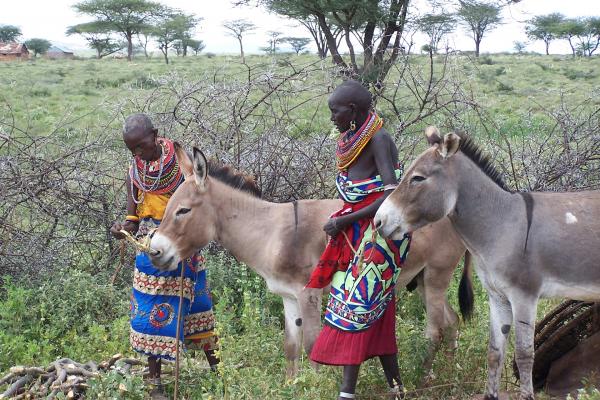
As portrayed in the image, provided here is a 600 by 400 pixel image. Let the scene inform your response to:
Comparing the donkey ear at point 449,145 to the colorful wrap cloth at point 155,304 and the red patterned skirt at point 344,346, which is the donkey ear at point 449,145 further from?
the colorful wrap cloth at point 155,304

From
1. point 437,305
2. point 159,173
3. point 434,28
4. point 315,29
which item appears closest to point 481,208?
point 437,305

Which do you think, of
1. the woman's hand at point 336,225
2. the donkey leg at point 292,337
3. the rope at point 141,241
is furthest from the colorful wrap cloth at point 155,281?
the woman's hand at point 336,225

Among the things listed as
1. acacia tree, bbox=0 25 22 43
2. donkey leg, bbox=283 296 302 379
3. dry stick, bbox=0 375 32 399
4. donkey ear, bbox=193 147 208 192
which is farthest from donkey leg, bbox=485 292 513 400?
acacia tree, bbox=0 25 22 43

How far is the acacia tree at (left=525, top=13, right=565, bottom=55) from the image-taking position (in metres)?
37.1

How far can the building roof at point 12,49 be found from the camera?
41781 mm

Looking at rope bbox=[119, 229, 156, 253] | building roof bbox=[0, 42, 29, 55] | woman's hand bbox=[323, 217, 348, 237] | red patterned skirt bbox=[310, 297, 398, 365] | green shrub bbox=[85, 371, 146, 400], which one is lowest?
green shrub bbox=[85, 371, 146, 400]

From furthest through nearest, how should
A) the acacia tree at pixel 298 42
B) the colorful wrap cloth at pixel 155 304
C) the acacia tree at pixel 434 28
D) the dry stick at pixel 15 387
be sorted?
the acacia tree at pixel 298 42 → the acacia tree at pixel 434 28 → the colorful wrap cloth at pixel 155 304 → the dry stick at pixel 15 387

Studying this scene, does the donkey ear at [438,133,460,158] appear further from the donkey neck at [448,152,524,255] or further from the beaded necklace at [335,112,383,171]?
the beaded necklace at [335,112,383,171]

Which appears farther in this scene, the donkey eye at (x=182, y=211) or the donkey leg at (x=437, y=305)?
the donkey leg at (x=437, y=305)

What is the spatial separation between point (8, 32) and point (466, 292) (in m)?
52.2

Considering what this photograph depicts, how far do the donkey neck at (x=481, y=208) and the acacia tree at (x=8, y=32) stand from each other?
172ft

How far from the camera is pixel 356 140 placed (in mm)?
3533

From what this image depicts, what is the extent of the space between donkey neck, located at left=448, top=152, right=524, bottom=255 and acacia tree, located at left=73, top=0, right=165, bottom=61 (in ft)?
119

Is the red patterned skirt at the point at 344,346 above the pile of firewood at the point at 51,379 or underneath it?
above
